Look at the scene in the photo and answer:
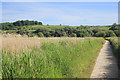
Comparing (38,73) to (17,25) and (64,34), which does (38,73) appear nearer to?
(17,25)

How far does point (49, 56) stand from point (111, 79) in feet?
10.9

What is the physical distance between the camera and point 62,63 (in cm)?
602

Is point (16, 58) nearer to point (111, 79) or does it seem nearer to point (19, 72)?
point (19, 72)

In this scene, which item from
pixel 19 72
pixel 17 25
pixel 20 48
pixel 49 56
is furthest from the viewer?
pixel 17 25

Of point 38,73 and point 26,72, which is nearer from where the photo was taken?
point 26,72

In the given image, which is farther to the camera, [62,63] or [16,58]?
[62,63]

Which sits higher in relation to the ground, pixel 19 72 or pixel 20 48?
pixel 20 48

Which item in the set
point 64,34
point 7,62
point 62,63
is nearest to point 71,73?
point 62,63

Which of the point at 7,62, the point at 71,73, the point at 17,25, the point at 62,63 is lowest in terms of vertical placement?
the point at 71,73

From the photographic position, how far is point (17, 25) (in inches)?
360

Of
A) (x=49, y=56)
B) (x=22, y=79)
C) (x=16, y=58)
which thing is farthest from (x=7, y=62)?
(x=49, y=56)

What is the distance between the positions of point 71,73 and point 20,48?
236 cm

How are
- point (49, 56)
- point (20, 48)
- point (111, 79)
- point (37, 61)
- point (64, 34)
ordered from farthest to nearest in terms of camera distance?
point (64, 34)
point (111, 79)
point (49, 56)
point (20, 48)
point (37, 61)

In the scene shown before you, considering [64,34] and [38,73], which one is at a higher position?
[64,34]
